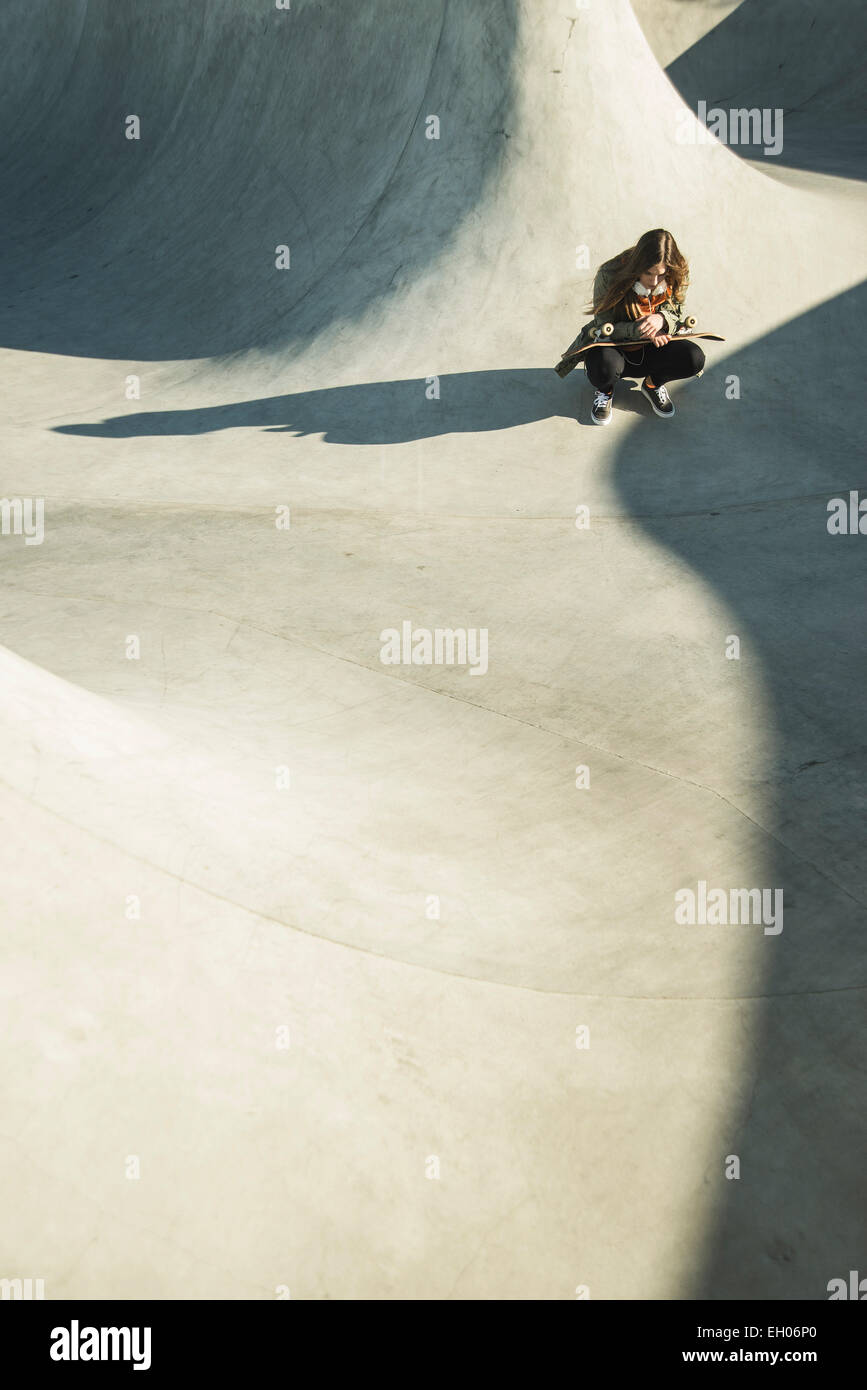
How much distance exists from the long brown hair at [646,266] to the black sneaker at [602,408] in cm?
58

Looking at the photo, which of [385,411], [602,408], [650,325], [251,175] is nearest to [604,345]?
[650,325]

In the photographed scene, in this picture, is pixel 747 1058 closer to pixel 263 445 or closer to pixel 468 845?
pixel 468 845

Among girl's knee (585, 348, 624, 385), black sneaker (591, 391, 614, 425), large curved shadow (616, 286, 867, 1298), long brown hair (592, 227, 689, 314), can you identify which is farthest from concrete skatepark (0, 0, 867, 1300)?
long brown hair (592, 227, 689, 314)

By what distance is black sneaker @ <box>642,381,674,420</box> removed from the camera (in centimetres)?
766

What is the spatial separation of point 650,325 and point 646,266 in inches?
16.1

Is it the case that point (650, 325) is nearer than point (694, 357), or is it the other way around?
point (650, 325)

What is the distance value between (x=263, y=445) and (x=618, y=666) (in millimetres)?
3610

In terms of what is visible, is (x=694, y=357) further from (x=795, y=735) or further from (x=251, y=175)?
(x=251, y=175)

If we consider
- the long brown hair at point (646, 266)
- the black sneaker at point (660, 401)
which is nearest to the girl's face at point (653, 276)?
the long brown hair at point (646, 266)

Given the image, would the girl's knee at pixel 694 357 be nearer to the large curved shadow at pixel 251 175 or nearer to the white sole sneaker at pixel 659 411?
the white sole sneaker at pixel 659 411

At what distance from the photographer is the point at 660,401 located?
25.1 feet

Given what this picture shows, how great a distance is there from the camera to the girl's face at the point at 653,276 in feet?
23.1

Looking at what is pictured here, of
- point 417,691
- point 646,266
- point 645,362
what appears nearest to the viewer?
point 417,691

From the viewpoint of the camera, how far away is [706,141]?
8.84m
